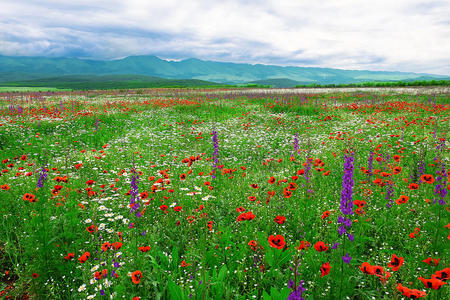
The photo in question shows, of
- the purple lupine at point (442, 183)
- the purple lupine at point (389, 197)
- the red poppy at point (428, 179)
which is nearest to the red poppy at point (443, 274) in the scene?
the purple lupine at point (442, 183)

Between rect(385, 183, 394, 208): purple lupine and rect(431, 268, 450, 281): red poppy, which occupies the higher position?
rect(431, 268, 450, 281): red poppy

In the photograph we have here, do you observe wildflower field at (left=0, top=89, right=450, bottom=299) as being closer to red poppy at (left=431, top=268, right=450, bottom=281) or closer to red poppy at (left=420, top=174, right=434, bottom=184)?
red poppy at (left=431, top=268, right=450, bottom=281)

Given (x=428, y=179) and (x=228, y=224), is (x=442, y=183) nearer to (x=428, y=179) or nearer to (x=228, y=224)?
(x=428, y=179)

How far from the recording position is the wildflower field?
9.38 ft

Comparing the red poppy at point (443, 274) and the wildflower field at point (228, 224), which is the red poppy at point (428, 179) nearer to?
the wildflower field at point (228, 224)

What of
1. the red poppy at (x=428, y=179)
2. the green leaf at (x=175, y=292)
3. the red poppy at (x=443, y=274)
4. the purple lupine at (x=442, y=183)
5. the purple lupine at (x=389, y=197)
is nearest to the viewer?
the red poppy at (x=443, y=274)

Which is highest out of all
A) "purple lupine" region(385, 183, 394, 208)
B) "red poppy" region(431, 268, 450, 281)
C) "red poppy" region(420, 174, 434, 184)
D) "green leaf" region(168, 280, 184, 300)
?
"red poppy" region(420, 174, 434, 184)

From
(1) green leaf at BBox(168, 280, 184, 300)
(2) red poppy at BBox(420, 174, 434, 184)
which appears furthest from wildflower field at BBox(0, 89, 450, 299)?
(2) red poppy at BBox(420, 174, 434, 184)

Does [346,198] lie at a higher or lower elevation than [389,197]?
higher

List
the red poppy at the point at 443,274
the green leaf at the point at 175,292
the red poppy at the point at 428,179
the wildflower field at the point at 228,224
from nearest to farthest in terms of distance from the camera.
→ the red poppy at the point at 443,274
the green leaf at the point at 175,292
the wildflower field at the point at 228,224
the red poppy at the point at 428,179

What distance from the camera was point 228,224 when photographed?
4.50 meters

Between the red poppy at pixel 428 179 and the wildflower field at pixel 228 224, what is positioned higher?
the red poppy at pixel 428 179

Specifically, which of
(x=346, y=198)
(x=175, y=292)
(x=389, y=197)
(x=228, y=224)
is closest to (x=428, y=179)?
(x=389, y=197)

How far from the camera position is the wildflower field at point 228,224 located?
2859 millimetres
